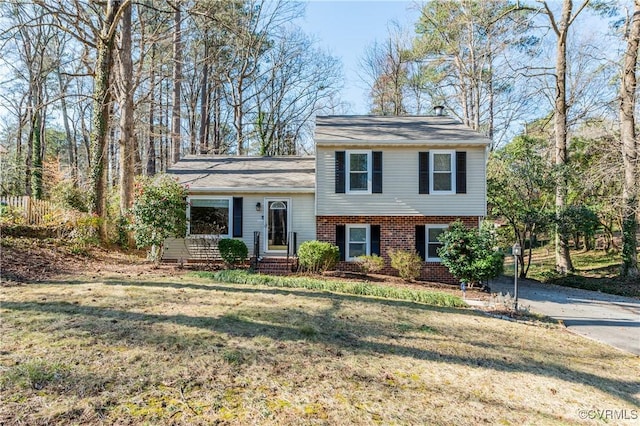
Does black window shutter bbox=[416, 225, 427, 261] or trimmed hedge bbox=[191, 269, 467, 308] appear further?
black window shutter bbox=[416, 225, 427, 261]

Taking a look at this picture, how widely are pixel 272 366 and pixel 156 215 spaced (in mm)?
A: 8146

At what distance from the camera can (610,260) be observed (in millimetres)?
17438

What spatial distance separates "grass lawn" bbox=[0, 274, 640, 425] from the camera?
301 cm

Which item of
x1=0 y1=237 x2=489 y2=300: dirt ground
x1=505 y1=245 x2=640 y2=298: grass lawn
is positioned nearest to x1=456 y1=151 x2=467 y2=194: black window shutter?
x1=0 y1=237 x2=489 y2=300: dirt ground

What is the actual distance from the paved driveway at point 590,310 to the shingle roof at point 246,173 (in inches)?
307

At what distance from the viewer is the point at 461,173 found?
1220cm

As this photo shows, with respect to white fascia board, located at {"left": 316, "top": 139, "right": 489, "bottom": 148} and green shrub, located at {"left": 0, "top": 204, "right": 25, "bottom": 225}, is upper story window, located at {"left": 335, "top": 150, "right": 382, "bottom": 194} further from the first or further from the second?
green shrub, located at {"left": 0, "top": 204, "right": 25, "bottom": 225}

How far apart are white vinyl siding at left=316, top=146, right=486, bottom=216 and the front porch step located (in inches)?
78.2

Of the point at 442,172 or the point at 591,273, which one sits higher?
the point at 442,172

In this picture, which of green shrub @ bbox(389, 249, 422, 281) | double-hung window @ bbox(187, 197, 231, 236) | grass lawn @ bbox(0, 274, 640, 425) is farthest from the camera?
double-hung window @ bbox(187, 197, 231, 236)

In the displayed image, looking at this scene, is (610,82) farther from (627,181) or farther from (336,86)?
(336,86)

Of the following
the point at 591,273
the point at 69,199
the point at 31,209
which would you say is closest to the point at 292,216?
the point at 69,199

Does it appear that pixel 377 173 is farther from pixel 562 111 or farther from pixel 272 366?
pixel 562 111

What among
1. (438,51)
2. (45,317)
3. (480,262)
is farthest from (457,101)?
(45,317)
